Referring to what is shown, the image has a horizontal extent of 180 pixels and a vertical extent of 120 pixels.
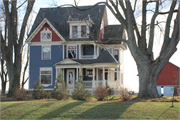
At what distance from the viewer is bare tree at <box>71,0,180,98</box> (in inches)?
667

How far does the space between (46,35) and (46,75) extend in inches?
192

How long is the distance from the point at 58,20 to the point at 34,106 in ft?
64.8

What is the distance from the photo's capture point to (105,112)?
12375 mm

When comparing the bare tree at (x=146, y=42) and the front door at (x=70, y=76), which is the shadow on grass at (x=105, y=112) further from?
the front door at (x=70, y=76)

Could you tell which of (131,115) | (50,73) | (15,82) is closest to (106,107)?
(131,115)

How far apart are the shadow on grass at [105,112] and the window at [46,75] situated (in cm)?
1637

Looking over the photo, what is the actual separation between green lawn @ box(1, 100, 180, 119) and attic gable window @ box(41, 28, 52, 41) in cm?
1615

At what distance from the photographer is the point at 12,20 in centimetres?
2297

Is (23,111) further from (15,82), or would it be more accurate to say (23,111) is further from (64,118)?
(15,82)

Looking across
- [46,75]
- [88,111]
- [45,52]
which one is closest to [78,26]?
[45,52]

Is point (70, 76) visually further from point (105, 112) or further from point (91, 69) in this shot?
point (105, 112)

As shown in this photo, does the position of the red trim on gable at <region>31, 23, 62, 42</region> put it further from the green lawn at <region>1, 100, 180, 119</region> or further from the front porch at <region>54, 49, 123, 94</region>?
the green lawn at <region>1, 100, 180, 119</region>

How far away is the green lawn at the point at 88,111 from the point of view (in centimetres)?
1189

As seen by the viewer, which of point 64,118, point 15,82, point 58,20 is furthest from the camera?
point 58,20
